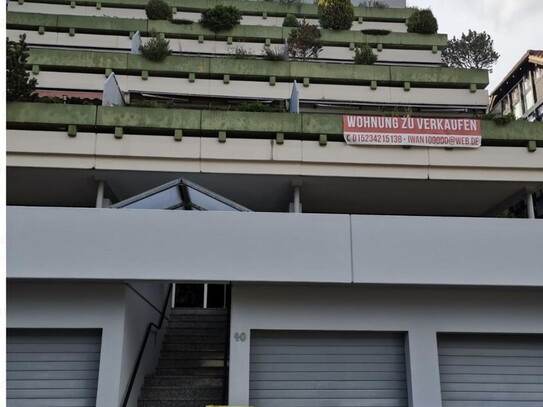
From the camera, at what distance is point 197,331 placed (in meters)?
12.5

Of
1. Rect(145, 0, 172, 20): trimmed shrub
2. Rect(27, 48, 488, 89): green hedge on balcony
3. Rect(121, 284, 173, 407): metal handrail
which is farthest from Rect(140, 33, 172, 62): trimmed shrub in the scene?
Rect(121, 284, 173, 407): metal handrail

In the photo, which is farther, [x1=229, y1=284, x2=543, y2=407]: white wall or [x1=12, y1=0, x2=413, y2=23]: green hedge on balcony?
[x1=12, y1=0, x2=413, y2=23]: green hedge on balcony

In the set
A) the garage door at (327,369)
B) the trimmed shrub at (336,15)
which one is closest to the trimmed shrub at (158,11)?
the trimmed shrub at (336,15)

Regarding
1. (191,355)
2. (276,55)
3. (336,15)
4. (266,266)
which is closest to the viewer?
(266,266)

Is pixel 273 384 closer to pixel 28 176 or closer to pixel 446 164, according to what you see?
pixel 446 164

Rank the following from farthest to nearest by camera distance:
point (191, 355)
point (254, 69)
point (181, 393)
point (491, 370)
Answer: point (254, 69) < point (191, 355) < point (181, 393) < point (491, 370)

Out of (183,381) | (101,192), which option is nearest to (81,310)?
(183,381)

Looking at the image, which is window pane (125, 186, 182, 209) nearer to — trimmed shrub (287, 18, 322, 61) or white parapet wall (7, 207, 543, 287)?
white parapet wall (7, 207, 543, 287)

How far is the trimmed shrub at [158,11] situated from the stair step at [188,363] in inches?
599

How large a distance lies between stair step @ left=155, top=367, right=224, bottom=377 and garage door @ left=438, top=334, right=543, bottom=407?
4196 millimetres

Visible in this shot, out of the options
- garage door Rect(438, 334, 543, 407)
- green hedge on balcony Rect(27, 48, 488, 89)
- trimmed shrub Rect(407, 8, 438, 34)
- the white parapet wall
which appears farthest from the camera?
trimmed shrub Rect(407, 8, 438, 34)

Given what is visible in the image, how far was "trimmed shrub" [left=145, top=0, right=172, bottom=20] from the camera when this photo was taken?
22.1 m

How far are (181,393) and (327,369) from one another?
8.87ft

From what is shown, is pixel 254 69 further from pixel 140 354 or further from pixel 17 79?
pixel 140 354
